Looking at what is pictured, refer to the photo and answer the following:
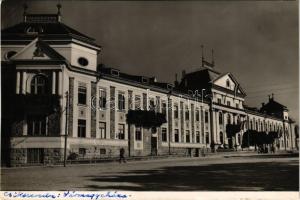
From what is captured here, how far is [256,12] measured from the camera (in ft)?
36.2

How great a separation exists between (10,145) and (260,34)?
1177 centimetres

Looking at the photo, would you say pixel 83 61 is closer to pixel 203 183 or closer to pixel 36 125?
pixel 36 125

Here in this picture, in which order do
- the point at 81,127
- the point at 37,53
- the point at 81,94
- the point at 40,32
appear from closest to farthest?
the point at 37,53
the point at 40,32
the point at 81,94
the point at 81,127

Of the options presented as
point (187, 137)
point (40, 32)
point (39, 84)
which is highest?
point (40, 32)

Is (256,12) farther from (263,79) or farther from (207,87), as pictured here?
(207,87)

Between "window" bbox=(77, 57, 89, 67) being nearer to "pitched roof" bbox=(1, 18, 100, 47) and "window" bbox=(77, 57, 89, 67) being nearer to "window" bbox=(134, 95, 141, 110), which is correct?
"pitched roof" bbox=(1, 18, 100, 47)

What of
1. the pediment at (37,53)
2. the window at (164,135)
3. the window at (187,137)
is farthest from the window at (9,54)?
the window at (187,137)

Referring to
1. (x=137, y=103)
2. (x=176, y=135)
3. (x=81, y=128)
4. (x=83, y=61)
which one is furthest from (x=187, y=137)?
(x=137, y=103)

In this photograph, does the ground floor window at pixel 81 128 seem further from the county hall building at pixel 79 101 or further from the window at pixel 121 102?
the window at pixel 121 102

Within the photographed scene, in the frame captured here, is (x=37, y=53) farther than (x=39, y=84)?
No

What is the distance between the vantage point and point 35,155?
19156 millimetres

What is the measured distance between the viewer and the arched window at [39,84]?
18.8 m

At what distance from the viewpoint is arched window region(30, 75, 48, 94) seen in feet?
61.6

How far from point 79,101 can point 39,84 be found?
6.95 feet
